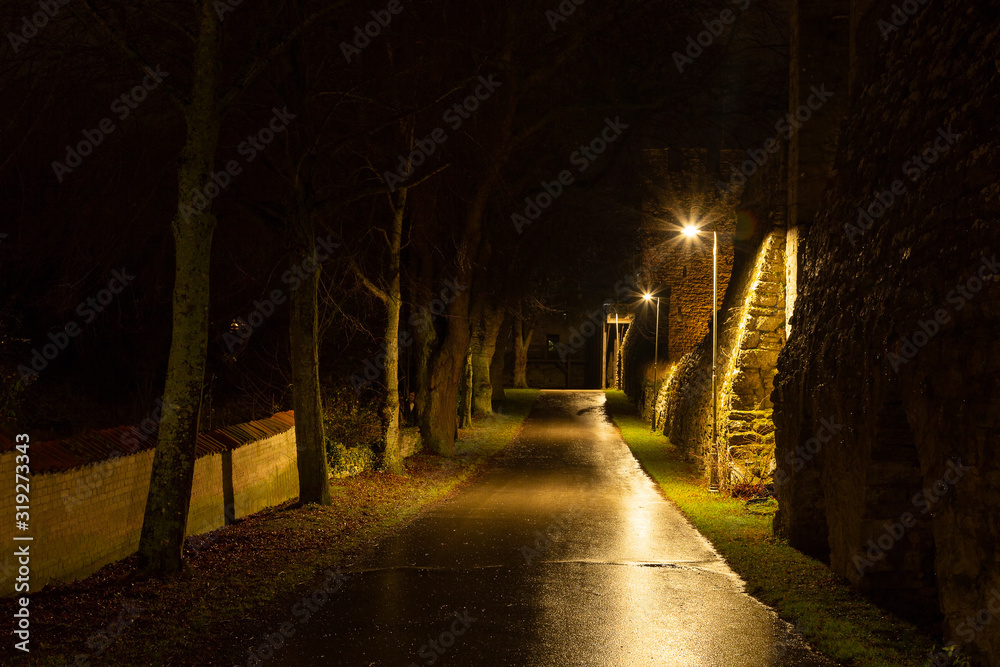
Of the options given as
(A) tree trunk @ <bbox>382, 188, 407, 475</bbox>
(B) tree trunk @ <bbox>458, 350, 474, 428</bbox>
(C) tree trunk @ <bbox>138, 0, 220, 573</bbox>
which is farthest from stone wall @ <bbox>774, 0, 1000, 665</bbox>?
(B) tree trunk @ <bbox>458, 350, 474, 428</bbox>

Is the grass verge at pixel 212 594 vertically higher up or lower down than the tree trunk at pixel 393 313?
lower down

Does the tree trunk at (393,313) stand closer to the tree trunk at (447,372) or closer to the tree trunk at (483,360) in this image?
the tree trunk at (447,372)

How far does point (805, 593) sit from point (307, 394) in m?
7.84

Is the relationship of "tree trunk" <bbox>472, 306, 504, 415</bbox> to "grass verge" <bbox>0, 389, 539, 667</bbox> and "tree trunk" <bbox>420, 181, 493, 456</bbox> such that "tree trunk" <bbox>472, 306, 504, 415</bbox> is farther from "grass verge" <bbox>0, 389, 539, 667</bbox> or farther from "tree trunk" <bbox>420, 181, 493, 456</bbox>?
"grass verge" <bbox>0, 389, 539, 667</bbox>

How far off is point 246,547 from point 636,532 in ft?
18.3

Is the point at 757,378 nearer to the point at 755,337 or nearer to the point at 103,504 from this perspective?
the point at 755,337

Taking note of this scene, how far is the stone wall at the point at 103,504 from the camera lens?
7074 millimetres

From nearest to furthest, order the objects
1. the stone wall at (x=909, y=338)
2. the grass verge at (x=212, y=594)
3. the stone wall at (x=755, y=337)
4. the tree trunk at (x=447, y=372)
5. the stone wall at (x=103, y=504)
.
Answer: the stone wall at (x=909, y=338) < the grass verge at (x=212, y=594) < the stone wall at (x=103, y=504) < the stone wall at (x=755, y=337) < the tree trunk at (x=447, y=372)

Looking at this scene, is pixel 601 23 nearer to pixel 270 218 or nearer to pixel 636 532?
pixel 270 218

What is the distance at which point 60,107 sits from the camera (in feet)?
47.7

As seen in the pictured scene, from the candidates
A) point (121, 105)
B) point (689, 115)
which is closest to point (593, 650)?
point (121, 105)

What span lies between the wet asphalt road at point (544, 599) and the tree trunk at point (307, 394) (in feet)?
6.32

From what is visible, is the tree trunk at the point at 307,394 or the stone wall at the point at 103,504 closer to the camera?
the stone wall at the point at 103,504

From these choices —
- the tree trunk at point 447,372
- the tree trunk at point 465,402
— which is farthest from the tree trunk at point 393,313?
the tree trunk at point 465,402
